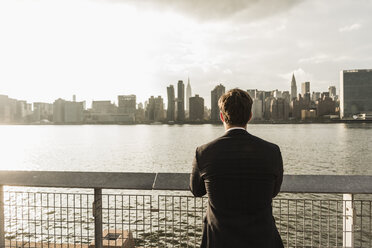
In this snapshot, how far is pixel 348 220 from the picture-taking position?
344 centimetres

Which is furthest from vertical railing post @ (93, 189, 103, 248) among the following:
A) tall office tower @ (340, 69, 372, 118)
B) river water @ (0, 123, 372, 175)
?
tall office tower @ (340, 69, 372, 118)

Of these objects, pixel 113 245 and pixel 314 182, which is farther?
pixel 113 245

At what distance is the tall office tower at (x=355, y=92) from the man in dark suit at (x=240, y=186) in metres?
205

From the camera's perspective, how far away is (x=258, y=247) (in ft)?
6.70

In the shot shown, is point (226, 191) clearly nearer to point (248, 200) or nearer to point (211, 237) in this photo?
point (248, 200)

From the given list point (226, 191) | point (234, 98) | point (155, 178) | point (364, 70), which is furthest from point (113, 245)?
point (364, 70)

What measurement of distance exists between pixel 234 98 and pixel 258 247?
1.04 meters

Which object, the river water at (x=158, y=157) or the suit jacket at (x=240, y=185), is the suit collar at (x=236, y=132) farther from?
the river water at (x=158, y=157)

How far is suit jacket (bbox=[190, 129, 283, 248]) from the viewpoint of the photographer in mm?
1989

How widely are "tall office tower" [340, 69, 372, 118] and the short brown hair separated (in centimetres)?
20459

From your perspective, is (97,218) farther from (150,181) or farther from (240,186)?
(240,186)

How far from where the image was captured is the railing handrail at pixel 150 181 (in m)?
3.10

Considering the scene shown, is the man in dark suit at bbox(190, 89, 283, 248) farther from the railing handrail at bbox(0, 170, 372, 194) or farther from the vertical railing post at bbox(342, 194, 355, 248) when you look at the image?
the vertical railing post at bbox(342, 194, 355, 248)

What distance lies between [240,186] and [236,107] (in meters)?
0.55
